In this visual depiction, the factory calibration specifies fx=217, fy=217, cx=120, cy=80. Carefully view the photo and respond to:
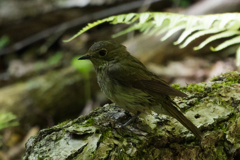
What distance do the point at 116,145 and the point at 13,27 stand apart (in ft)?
21.1

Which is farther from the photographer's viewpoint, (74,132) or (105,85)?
(105,85)

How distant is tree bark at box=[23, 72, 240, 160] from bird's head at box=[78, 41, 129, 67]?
0.55 m

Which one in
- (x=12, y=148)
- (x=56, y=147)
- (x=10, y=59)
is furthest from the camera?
(x=10, y=59)

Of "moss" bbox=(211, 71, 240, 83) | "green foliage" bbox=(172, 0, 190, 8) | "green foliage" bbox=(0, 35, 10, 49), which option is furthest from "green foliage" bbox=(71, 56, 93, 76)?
"green foliage" bbox=(172, 0, 190, 8)

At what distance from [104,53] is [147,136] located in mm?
1016

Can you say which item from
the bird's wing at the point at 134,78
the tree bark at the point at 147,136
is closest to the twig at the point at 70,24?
the bird's wing at the point at 134,78

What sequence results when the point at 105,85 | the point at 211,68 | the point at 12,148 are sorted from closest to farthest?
the point at 105,85
the point at 12,148
the point at 211,68

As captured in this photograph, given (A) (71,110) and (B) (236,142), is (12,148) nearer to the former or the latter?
(A) (71,110)

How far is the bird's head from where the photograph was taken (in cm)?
240

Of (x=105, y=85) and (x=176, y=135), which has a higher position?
(x=105, y=85)

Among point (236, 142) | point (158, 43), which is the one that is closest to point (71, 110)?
point (158, 43)

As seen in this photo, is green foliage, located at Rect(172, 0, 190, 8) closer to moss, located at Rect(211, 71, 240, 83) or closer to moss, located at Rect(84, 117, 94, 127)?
moss, located at Rect(211, 71, 240, 83)

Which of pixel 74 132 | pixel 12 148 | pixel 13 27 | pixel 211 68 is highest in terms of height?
pixel 13 27

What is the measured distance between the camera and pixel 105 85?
92.9 inches
